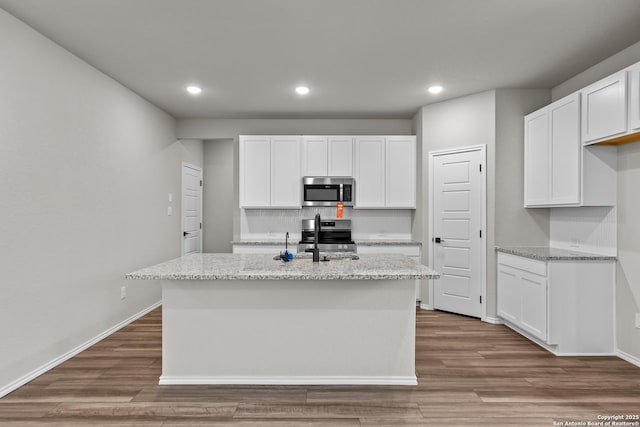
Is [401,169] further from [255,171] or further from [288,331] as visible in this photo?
[288,331]

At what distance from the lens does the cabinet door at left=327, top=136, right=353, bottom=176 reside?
196 inches

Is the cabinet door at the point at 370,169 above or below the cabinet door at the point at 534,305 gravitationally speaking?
above

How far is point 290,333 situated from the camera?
259 centimetres

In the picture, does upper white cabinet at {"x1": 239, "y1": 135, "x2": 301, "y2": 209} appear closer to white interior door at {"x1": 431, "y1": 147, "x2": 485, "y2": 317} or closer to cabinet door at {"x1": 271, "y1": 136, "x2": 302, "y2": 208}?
cabinet door at {"x1": 271, "y1": 136, "x2": 302, "y2": 208}

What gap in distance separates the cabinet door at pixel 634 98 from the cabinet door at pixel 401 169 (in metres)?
2.50

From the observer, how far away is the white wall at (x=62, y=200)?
253 cm

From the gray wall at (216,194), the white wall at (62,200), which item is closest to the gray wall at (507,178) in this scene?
the white wall at (62,200)

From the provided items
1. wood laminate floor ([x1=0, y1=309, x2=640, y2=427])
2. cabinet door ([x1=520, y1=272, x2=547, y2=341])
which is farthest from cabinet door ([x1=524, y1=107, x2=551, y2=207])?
wood laminate floor ([x1=0, y1=309, x2=640, y2=427])

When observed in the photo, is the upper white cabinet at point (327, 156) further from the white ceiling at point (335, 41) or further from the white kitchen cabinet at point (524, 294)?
the white kitchen cabinet at point (524, 294)

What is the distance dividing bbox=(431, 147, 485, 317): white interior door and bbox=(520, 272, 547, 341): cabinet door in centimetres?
71

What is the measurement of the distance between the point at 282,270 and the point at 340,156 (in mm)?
2924

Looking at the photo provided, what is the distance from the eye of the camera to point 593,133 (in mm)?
3027

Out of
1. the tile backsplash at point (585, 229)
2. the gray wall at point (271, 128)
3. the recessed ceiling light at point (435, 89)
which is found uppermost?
the recessed ceiling light at point (435, 89)

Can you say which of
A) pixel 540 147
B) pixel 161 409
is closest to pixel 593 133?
pixel 540 147
